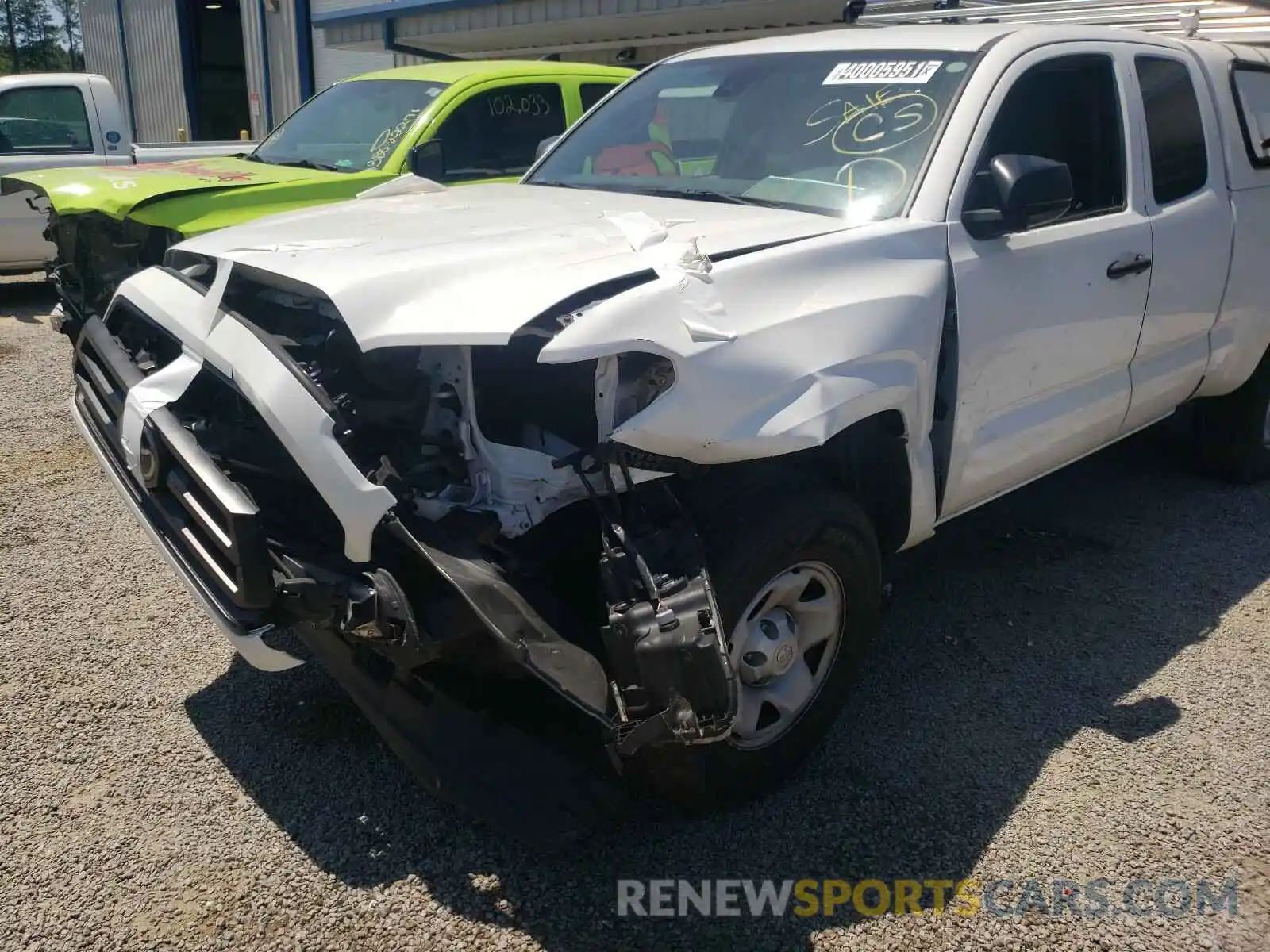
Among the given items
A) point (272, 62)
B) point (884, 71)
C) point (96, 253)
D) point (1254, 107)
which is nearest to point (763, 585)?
point (884, 71)

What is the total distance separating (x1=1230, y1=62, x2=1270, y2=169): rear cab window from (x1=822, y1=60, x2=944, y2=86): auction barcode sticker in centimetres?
194

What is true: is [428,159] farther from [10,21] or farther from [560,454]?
[10,21]

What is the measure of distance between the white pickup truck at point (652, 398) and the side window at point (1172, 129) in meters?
0.18

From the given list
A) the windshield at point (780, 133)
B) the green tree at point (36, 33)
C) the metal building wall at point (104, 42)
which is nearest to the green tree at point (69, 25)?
the green tree at point (36, 33)

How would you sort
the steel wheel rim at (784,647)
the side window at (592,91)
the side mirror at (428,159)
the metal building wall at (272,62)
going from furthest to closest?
the metal building wall at (272,62)
the side window at (592,91)
the side mirror at (428,159)
the steel wheel rim at (784,647)

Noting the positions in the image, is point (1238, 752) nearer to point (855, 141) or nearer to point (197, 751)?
point (855, 141)

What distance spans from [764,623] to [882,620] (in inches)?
52.9

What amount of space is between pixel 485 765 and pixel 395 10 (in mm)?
13671

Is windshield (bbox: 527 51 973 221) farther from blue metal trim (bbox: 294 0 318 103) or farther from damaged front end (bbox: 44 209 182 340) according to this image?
blue metal trim (bbox: 294 0 318 103)

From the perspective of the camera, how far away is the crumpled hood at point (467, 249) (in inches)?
91.7

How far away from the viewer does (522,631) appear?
226cm

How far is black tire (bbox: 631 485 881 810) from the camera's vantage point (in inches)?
102

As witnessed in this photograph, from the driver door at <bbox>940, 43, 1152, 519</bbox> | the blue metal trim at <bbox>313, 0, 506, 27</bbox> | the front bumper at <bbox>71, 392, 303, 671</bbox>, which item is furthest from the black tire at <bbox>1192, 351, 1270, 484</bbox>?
the blue metal trim at <bbox>313, 0, 506, 27</bbox>

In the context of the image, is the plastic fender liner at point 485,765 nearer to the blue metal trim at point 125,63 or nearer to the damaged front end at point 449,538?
the damaged front end at point 449,538
